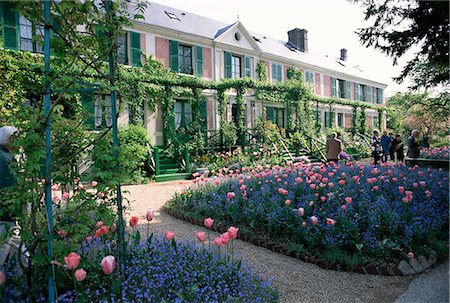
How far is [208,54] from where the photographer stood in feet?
55.2

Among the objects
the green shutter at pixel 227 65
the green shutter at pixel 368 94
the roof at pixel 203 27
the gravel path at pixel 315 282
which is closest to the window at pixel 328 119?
the roof at pixel 203 27

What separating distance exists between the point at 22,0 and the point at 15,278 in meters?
1.95


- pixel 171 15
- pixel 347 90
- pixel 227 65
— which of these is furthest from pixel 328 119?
pixel 171 15

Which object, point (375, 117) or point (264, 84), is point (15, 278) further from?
point (375, 117)

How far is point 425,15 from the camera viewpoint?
5844 millimetres

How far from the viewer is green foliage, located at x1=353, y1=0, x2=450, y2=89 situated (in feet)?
19.1

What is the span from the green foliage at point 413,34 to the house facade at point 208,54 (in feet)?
21.3

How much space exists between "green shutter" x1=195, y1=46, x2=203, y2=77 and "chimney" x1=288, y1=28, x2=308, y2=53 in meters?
11.9

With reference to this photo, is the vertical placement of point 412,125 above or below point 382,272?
above

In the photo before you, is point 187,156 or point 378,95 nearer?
point 187,156

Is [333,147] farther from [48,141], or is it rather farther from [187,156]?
[48,141]

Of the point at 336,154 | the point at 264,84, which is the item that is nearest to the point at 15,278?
the point at 336,154

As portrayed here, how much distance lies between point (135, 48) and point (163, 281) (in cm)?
1311

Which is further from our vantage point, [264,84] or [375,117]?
[375,117]
